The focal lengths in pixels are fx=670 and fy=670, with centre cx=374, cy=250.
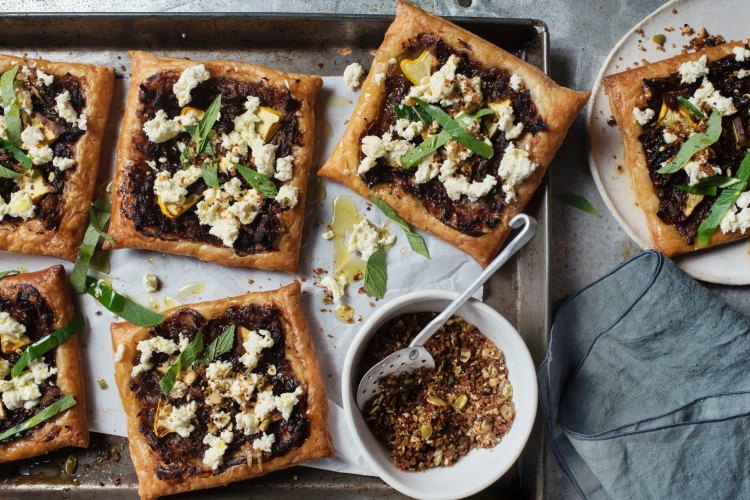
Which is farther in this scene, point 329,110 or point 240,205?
point 329,110

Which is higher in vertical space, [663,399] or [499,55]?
[499,55]

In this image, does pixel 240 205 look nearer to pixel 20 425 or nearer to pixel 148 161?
pixel 148 161

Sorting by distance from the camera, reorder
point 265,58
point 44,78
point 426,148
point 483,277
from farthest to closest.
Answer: point 265,58, point 44,78, point 426,148, point 483,277

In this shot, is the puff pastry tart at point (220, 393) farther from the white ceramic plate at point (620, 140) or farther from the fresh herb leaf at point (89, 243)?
the white ceramic plate at point (620, 140)

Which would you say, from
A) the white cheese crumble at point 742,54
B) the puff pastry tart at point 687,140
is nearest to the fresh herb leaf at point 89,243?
the puff pastry tart at point 687,140

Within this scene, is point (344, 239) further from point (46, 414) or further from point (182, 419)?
point (46, 414)

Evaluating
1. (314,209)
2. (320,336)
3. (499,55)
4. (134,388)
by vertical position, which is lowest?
(134,388)

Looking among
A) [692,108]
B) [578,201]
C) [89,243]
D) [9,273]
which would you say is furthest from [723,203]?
[9,273]

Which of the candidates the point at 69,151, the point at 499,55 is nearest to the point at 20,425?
the point at 69,151
